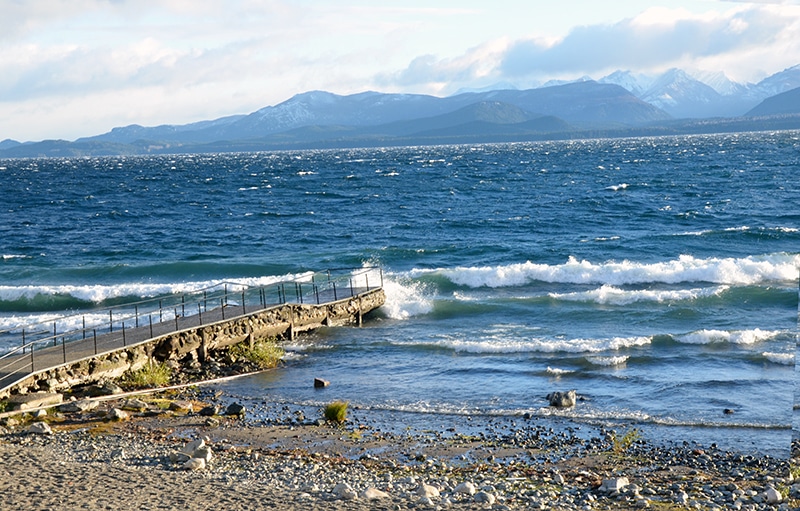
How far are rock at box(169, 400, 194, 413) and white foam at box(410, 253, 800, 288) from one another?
1623cm

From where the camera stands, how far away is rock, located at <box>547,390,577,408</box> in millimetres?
15498

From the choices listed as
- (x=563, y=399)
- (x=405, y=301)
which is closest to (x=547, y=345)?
(x=563, y=399)

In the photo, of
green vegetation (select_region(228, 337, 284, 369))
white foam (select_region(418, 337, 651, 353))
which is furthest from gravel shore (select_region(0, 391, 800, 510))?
white foam (select_region(418, 337, 651, 353))

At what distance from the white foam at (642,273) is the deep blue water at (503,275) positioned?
78mm

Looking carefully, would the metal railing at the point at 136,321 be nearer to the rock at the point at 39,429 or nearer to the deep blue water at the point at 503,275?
the deep blue water at the point at 503,275

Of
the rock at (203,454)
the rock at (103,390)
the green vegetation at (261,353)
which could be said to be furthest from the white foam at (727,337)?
the rock at (203,454)

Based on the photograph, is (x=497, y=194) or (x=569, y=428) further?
(x=497, y=194)

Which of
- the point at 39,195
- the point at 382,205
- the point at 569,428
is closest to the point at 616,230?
the point at 382,205

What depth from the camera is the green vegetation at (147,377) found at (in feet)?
58.0

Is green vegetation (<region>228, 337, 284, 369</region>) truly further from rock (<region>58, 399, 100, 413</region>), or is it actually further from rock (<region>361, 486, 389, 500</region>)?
rock (<region>361, 486, 389, 500</region>)

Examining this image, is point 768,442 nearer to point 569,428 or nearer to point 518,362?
point 569,428

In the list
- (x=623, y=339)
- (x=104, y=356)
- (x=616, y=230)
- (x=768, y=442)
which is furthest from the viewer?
(x=616, y=230)

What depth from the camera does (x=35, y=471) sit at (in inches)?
435

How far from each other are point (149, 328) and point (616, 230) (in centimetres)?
2822
